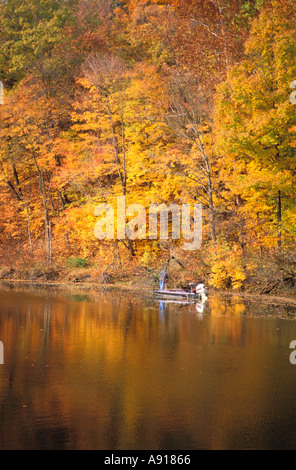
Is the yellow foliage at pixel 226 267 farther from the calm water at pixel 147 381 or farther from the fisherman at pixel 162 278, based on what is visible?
the calm water at pixel 147 381

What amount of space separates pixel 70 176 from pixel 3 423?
28.7 meters

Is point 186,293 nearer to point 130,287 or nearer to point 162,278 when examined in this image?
point 162,278

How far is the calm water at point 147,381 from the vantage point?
23.2 feet

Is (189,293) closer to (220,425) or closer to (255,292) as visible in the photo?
(255,292)

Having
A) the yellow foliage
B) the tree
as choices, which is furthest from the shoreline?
the tree

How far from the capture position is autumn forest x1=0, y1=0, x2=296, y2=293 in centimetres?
2325

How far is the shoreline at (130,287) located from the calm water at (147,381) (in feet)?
13.1

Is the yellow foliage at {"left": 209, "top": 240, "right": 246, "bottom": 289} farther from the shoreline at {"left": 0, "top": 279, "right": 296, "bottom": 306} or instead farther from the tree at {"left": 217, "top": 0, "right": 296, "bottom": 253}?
the tree at {"left": 217, "top": 0, "right": 296, "bottom": 253}

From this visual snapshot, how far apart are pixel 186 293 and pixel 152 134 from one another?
40.9 ft

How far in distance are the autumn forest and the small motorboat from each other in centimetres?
176

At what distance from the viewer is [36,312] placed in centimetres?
1842

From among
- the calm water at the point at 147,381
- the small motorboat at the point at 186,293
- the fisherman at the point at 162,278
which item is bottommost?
the calm water at the point at 147,381

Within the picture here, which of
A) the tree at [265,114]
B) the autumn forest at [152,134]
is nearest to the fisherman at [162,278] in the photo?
the autumn forest at [152,134]

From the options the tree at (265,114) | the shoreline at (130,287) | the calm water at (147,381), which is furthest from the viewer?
the tree at (265,114)
